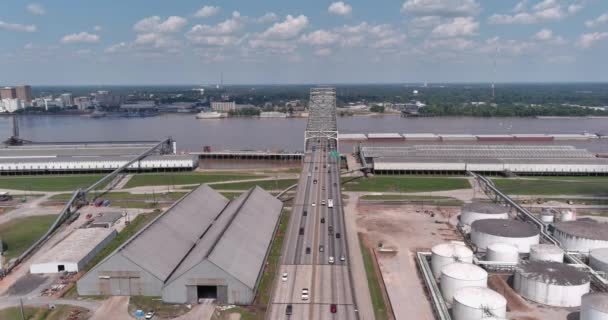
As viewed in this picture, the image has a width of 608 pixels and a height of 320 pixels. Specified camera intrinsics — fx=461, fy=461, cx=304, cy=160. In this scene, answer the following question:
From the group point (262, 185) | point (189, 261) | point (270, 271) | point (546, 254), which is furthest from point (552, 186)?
point (189, 261)

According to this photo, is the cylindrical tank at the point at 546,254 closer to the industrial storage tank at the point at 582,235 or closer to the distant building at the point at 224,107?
the industrial storage tank at the point at 582,235

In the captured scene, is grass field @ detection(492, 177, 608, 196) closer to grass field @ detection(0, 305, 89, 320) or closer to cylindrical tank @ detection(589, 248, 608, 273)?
cylindrical tank @ detection(589, 248, 608, 273)

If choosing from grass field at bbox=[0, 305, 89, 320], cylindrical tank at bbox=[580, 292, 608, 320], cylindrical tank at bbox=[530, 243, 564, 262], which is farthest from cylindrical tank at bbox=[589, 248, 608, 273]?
grass field at bbox=[0, 305, 89, 320]

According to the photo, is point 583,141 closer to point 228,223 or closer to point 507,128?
Answer: point 507,128

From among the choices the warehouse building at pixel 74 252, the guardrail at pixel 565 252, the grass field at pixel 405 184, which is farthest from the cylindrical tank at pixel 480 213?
the warehouse building at pixel 74 252

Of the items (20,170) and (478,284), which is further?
(20,170)

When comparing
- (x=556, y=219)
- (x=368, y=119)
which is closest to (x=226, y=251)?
(x=556, y=219)
